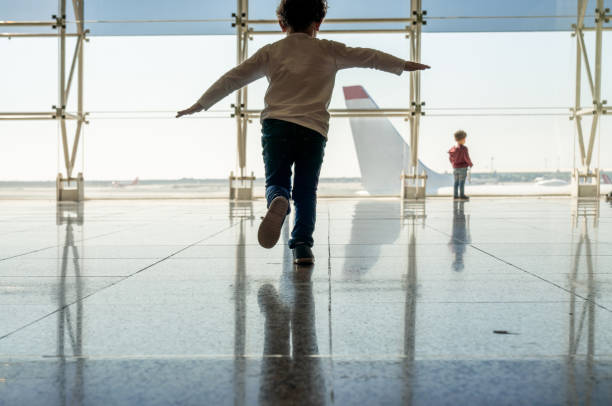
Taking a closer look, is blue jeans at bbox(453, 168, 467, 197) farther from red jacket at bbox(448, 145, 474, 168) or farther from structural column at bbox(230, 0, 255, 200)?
structural column at bbox(230, 0, 255, 200)

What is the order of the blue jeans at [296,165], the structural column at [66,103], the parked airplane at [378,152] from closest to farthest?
the blue jeans at [296,165], the structural column at [66,103], the parked airplane at [378,152]

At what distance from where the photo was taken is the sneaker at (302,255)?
8.23 ft

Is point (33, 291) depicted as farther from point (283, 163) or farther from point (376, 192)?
point (376, 192)

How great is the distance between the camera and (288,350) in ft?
3.91


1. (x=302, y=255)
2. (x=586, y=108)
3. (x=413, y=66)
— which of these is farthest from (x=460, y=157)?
(x=302, y=255)

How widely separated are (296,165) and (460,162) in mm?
8449

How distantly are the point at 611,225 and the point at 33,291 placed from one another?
4085mm

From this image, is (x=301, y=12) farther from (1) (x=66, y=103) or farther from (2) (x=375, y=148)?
(2) (x=375, y=148)

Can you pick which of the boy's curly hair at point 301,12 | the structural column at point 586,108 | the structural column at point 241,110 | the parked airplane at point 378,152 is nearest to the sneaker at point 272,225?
the boy's curly hair at point 301,12

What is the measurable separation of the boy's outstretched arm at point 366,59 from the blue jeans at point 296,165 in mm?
372

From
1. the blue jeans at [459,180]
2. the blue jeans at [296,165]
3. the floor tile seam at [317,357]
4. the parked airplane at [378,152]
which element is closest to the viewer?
the floor tile seam at [317,357]

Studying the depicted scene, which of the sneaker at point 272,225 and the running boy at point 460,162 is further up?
the running boy at point 460,162

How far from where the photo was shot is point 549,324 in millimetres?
1386

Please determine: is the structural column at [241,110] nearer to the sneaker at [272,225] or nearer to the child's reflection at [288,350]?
the sneaker at [272,225]
